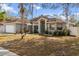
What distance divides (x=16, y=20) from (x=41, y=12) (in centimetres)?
33

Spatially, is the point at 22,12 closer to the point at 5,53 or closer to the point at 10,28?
the point at 10,28

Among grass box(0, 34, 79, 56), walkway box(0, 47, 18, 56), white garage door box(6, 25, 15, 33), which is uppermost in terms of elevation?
white garage door box(6, 25, 15, 33)

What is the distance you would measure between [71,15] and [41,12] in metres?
0.38

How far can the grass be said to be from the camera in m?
7.42

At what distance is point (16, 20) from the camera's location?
7.46 m

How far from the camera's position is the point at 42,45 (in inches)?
293

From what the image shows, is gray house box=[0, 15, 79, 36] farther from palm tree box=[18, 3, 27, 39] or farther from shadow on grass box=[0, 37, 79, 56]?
shadow on grass box=[0, 37, 79, 56]

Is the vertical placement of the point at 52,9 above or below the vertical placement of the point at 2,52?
above

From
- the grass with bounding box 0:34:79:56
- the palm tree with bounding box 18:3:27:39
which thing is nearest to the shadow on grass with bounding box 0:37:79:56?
the grass with bounding box 0:34:79:56

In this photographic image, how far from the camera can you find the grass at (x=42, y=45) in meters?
7.42

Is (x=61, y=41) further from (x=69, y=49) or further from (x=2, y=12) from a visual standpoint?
(x=2, y=12)

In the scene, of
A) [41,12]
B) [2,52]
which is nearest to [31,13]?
[41,12]

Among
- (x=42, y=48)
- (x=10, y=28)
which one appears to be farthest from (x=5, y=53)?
(x=42, y=48)

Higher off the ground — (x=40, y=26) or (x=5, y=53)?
(x=40, y=26)
